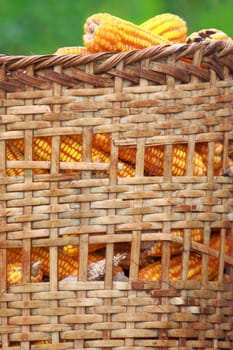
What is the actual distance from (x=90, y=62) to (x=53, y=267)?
0.38m

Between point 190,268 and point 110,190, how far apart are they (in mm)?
234

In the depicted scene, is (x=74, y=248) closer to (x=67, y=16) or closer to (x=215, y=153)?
(x=215, y=153)

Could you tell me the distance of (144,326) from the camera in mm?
2064

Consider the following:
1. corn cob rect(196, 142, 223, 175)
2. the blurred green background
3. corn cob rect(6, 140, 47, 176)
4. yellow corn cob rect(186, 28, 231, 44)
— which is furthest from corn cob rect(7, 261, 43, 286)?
the blurred green background

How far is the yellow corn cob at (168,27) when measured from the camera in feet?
7.69

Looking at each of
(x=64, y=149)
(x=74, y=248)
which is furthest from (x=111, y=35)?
(x=74, y=248)

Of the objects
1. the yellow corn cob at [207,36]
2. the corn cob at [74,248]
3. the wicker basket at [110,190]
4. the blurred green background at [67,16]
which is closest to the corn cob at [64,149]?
the wicker basket at [110,190]

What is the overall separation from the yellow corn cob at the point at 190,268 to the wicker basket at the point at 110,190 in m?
0.02

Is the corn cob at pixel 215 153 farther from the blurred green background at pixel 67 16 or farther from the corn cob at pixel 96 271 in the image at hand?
the blurred green background at pixel 67 16

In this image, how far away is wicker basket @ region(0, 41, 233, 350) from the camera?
2010mm

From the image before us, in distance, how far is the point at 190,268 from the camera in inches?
83.4

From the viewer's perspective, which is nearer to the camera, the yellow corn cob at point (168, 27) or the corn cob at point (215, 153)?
the corn cob at point (215, 153)

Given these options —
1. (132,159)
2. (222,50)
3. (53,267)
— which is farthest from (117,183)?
(222,50)

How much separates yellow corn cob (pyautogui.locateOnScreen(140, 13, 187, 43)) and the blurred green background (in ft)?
5.34
